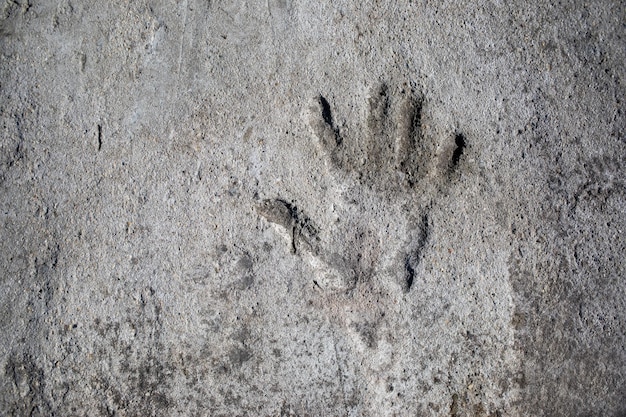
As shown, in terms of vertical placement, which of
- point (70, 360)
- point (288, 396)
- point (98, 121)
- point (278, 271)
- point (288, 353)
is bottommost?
point (70, 360)

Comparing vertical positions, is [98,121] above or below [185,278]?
above

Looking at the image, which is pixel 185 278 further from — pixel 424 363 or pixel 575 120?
pixel 575 120

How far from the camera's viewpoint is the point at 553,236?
140 cm

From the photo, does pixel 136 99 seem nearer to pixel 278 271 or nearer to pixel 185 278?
pixel 185 278

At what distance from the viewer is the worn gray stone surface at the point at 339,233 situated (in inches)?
54.9

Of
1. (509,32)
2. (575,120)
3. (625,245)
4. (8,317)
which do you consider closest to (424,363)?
(625,245)

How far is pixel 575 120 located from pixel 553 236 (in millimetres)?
381

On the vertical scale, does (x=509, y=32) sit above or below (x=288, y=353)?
above

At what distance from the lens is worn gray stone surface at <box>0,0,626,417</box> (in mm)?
1394

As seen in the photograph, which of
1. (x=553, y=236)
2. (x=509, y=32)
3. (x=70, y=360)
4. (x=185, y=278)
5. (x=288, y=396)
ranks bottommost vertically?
(x=70, y=360)

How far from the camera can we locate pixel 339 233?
54.8 inches

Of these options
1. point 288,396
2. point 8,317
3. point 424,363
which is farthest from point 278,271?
point 8,317

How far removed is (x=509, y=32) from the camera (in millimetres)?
1416

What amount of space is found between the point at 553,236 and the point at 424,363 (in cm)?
58
